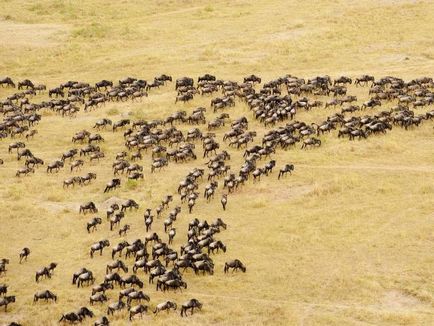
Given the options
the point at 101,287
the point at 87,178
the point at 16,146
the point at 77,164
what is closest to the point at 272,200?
the point at 87,178

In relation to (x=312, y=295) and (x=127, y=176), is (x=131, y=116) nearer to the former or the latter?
(x=127, y=176)

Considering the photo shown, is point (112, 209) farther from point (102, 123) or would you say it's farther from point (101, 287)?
point (102, 123)

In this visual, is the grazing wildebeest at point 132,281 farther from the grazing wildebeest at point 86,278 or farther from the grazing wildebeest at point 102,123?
the grazing wildebeest at point 102,123

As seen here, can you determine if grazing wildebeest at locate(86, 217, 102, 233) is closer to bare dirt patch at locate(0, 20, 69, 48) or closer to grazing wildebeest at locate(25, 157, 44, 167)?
grazing wildebeest at locate(25, 157, 44, 167)

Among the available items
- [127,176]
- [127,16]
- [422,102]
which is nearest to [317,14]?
[127,16]

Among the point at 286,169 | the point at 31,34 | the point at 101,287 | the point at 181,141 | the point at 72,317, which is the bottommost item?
the point at 72,317

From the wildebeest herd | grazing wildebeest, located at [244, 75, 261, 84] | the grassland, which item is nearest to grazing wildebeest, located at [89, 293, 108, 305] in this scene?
the wildebeest herd

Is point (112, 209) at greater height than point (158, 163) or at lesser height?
lesser

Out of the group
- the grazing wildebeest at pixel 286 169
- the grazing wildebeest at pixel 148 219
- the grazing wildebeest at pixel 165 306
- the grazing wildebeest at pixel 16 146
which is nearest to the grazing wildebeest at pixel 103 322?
the grazing wildebeest at pixel 165 306
